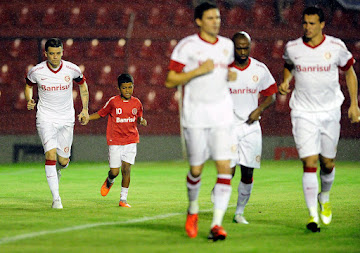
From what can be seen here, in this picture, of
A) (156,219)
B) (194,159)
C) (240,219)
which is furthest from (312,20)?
(156,219)

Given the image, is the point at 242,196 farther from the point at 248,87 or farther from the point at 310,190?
the point at 248,87

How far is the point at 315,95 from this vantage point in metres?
6.68

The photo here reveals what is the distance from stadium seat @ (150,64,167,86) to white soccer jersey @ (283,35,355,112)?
553 inches

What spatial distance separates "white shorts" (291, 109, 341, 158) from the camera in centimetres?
662

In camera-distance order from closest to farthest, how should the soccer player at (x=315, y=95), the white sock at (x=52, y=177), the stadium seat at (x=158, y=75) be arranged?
the soccer player at (x=315, y=95) < the white sock at (x=52, y=177) < the stadium seat at (x=158, y=75)

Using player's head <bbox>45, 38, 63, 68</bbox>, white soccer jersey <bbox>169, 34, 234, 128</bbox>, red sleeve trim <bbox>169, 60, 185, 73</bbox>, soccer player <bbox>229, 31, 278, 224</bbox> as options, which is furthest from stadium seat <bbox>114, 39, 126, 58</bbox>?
red sleeve trim <bbox>169, 60, 185, 73</bbox>

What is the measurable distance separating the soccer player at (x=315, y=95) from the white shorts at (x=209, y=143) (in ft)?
3.24

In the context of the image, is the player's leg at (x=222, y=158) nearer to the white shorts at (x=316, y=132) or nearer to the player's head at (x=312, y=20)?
the white shorts at (x=316, y=132)

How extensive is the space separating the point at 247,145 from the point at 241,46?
0.93 meters

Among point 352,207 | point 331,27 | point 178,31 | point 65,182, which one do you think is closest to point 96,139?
point 178,31

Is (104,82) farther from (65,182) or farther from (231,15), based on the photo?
(65,182)

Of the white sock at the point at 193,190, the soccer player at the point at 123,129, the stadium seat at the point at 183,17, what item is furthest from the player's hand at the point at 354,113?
the stadium seat at the point at 183,17

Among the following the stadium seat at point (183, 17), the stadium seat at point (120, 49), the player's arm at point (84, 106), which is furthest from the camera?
the stadium seat at point (183, 17)

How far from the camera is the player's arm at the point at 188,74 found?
5.67m
